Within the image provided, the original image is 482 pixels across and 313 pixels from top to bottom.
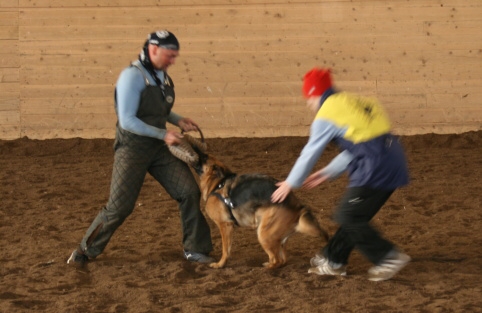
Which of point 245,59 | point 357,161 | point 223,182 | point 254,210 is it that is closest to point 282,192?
point 357,161

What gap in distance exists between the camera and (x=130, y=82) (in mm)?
6289

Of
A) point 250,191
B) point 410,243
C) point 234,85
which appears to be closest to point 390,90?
point 234,85

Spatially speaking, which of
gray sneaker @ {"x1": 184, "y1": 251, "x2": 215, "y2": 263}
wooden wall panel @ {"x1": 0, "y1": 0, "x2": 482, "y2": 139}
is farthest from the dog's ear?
wooden wall panel @ {"x1": 0, "y1": 0, "x2": 482, "y2": 139}

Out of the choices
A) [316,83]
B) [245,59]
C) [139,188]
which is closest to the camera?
[316,83]

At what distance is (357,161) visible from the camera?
5.70 meters

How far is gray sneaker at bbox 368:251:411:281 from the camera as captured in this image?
19.2 ft

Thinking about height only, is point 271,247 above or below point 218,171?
below

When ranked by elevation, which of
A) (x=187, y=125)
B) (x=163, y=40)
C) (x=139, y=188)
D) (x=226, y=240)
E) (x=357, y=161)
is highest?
(x=163, y=40)

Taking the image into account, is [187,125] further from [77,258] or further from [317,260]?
[317,260]

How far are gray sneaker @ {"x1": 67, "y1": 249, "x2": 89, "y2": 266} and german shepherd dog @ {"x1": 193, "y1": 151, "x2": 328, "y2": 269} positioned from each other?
1018 millimetres

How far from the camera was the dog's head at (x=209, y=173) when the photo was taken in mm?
6621

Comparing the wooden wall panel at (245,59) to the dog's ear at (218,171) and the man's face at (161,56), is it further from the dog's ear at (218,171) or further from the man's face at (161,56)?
the man's face at (161,56)

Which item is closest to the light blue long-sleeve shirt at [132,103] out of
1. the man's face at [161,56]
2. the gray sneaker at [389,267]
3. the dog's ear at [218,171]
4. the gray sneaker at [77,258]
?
the man's face at [161,56]

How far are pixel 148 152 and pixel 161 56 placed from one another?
78 centimetres
